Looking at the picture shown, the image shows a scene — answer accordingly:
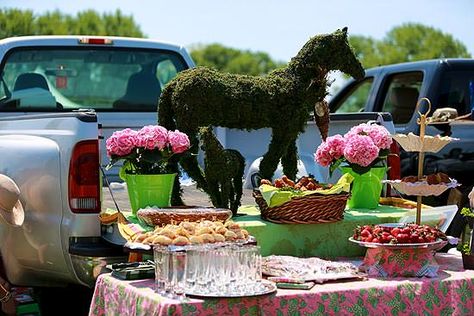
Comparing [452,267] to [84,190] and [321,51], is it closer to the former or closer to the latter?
[321,51]

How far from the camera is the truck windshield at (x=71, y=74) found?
6.64 meters

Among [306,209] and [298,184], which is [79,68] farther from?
[306,209]

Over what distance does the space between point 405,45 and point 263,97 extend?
190 ft

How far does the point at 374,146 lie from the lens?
5.34 metres

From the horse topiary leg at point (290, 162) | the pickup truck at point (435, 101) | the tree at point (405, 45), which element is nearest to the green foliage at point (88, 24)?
the tree at point (405, 45)

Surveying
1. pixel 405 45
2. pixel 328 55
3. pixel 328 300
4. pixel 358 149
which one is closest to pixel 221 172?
pixel 358 149

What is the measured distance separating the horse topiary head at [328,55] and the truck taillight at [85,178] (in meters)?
1.35

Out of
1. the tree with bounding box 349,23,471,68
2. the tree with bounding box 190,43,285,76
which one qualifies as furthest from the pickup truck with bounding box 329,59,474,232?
the tree with bounding box 190,43,285,76

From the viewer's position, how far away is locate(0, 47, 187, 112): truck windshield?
664 cm

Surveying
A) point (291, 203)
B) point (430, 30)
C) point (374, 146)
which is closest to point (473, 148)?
point (374, 146)

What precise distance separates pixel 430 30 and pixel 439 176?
5656 centimetres

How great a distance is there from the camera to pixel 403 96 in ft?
28.0

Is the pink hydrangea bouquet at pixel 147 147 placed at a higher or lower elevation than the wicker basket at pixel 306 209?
higher

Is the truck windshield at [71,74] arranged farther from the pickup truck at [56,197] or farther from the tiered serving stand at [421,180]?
the tiered serving stand at [421,180]
